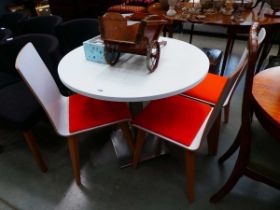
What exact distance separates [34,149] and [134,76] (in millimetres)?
865

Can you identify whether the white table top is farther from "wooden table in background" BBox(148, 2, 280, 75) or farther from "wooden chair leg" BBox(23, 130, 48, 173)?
"wooden table in background" BBox(148, 2, 280, 75)

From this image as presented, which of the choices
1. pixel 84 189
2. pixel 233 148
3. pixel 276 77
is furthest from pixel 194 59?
pixel 84 189

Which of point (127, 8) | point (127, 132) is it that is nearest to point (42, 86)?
point (127, 132)

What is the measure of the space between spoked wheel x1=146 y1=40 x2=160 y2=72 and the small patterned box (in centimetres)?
29

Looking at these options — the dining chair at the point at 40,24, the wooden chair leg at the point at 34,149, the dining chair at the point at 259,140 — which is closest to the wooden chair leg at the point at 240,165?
the dining chair at the point at 259,140

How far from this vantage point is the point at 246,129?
1.00 metres

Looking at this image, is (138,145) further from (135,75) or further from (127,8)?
(127,8)

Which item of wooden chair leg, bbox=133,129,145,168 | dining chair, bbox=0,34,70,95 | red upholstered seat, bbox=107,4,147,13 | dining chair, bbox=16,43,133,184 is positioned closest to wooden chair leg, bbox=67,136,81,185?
dining chair, bbox=16,43,133,184

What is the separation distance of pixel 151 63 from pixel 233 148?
803mm

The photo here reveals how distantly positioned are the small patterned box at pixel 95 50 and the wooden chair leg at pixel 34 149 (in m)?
0.63

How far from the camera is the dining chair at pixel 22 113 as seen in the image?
1.33 metres

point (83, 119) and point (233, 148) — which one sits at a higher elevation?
point (83, 119)

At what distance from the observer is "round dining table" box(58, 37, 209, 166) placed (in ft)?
3.47

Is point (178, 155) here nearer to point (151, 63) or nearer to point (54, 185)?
point (151, 63)
